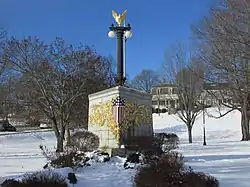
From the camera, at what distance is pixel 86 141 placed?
16453mm

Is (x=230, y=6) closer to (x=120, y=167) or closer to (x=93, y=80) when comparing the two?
(x=120, y=167)

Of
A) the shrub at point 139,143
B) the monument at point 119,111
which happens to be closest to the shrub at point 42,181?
the shrub at point 139,143

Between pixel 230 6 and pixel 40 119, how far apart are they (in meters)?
21.9

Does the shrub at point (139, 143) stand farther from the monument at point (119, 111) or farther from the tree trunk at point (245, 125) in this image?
the tree trunk at point (245, 125)

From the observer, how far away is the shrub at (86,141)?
53.0ft

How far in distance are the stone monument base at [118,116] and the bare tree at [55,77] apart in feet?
24.8

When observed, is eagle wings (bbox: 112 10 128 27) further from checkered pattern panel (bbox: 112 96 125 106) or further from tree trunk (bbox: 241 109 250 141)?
tree trunk (bbox: 241 109 250 141)

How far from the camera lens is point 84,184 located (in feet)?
31.2

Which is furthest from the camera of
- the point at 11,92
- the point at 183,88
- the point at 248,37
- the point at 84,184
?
the point at 183,88

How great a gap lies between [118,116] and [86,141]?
6.24ft

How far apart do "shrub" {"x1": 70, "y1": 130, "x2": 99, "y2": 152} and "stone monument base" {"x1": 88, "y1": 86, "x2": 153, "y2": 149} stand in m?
0.27

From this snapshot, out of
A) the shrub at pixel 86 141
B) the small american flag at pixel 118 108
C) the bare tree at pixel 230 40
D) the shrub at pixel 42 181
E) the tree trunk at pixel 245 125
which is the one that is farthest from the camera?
the tree trunk at pixel 245 125

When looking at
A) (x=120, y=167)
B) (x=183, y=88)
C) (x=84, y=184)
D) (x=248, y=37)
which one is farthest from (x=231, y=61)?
(x=183, y=88)

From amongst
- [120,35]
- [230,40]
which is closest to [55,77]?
[120,35]
